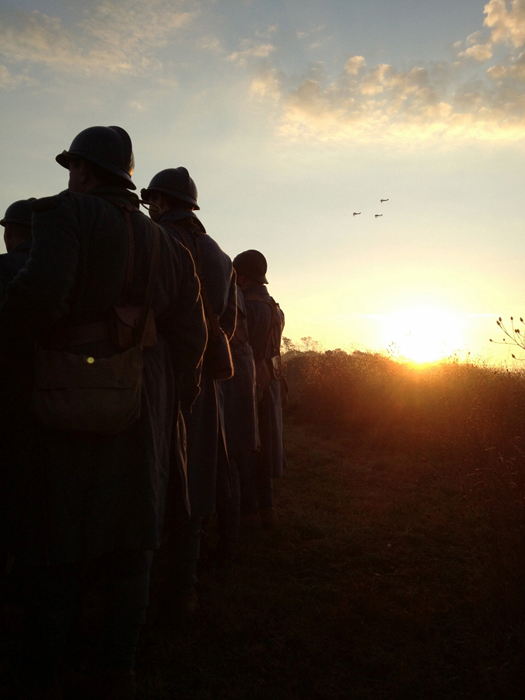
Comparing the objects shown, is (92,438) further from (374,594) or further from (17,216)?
(374,594)

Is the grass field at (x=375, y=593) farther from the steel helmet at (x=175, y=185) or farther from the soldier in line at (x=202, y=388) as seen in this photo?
the steel helmet at (x=175, y=185)

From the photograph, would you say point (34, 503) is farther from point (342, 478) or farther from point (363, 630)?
point (342, 478)

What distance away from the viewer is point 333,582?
11.5 feet

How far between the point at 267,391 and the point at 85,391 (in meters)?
3.21

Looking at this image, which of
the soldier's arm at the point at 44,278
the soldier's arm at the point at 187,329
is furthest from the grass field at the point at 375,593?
the soldier's arm at the point at 44,278

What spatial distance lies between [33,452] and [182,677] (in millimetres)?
1333

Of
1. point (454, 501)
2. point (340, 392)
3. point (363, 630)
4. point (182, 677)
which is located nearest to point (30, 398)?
point (182, 677)

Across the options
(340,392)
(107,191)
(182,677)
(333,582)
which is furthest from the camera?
(340,392)

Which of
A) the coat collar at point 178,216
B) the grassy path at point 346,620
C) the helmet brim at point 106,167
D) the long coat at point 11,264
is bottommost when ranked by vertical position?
the grassy path at point 346,620

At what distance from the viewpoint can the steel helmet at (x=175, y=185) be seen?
119 inches

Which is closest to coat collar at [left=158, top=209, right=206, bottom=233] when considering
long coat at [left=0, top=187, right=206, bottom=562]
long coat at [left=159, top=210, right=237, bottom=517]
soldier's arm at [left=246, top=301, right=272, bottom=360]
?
long coat at [left=159, top=210, right=237, bottom=517]

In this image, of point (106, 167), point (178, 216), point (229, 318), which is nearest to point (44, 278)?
point (106, 167)

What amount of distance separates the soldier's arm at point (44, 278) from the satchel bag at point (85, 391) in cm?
11

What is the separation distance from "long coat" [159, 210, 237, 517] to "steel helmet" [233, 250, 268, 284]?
150 centimetres
